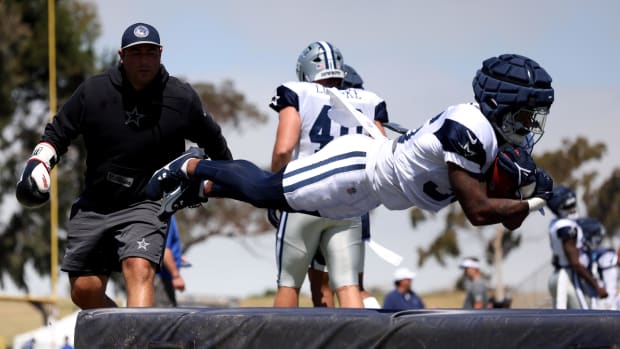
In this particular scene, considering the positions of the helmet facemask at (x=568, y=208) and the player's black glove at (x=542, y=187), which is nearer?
the player's black glove at (x=542, y=187)

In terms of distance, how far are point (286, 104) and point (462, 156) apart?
2324 millimetres

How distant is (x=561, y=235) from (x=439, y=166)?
21.2 feet

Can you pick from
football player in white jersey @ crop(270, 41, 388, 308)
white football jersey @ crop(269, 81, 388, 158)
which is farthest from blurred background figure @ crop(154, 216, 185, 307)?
white football jersey @ crop(269, 81, 388, 158)

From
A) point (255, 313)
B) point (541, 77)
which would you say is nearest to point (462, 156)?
point (541, 77)

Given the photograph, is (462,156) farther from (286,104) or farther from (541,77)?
(286,104)

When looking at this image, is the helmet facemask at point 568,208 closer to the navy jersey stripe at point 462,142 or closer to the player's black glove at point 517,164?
the player's black glove at point 517,164

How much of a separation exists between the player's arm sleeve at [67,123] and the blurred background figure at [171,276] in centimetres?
394

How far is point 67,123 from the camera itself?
6918 millimetres

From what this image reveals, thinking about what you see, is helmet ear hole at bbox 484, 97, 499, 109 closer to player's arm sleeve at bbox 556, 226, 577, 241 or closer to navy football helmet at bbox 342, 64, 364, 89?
navy football helmet at bbox 342, 64, 364, 89

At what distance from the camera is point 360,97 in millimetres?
7512

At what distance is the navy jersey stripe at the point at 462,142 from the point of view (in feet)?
17.0

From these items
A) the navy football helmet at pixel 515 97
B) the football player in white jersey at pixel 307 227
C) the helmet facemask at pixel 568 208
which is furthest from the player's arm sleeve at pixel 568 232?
the navy football helmet at pixel 515 97

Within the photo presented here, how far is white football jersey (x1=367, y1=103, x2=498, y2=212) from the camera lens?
5.21 meters

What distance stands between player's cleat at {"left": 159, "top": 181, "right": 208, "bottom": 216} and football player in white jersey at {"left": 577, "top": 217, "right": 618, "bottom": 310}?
22.3 ft
